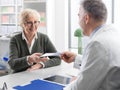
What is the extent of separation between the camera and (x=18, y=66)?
2.31 m

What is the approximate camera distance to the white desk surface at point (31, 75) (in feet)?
5.93

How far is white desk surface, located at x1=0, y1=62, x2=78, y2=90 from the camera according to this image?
1808 mm

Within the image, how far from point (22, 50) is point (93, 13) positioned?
1333 mm

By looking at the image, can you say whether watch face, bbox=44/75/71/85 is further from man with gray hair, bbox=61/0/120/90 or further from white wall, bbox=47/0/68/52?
white wall, bbox=47/0/68/52

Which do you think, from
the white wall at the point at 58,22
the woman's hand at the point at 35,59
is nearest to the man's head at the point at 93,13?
the woman's hand at the point at 35,59

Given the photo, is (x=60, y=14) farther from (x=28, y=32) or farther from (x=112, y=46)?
(x=112, y=46)

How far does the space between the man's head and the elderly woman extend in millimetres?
1014

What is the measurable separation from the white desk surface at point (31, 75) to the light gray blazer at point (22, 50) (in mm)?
137

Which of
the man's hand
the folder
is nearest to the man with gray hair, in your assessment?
the folder

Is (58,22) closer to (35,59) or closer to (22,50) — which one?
(22,50)

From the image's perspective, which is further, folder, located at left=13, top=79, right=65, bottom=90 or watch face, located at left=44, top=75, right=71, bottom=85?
watch face, located at left=44, top=75, right=71, bottom=85

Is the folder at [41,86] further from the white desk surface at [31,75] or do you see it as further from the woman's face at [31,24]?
the woman's face at [31,24]

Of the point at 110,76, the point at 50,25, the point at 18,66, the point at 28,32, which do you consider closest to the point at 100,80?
the point at 110,76

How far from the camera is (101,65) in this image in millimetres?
1181
